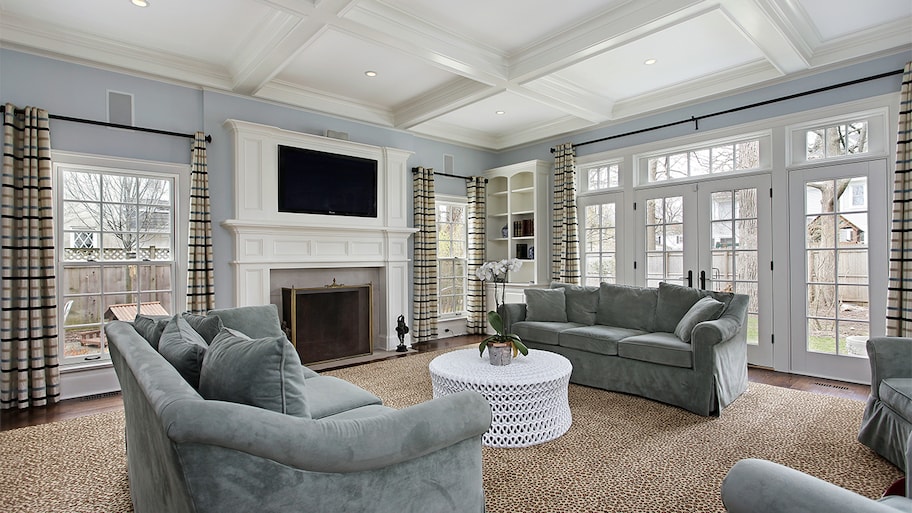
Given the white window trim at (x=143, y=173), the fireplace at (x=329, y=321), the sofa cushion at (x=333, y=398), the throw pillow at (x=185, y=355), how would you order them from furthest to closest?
the fireplace at (x=329, y=321)
the white window trim at (x=143, y=173)
the sofa cushion at (x=333, y=398)
the throw pillow at (x=185, y=355)

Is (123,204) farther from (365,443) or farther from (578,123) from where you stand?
(578,123)

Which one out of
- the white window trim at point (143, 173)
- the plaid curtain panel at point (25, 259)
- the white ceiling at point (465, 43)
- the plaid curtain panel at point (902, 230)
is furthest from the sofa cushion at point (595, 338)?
the plaid curtain panel at point (25, 259)

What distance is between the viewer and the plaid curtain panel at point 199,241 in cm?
428

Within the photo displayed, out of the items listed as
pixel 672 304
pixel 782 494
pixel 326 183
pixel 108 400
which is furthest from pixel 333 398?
pixel 326 183

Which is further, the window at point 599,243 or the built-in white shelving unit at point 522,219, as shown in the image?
the built-in white shelving unit at point 522,219

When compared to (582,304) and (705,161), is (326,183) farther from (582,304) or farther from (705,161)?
(705,161)

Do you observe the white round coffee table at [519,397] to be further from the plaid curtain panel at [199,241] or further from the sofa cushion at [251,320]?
the plaid curtain panel at [199,241]

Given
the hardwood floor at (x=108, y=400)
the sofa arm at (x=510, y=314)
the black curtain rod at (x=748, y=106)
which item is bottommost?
the hardwood floor at (x=108, y=400)

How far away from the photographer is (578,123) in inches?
231

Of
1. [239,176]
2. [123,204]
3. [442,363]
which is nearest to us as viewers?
[442,363]

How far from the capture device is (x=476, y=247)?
688cm

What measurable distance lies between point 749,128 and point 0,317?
22.3 ft

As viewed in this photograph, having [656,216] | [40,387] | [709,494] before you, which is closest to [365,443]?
[709,494]

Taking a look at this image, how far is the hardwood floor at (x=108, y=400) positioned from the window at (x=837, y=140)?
205 centimetres
